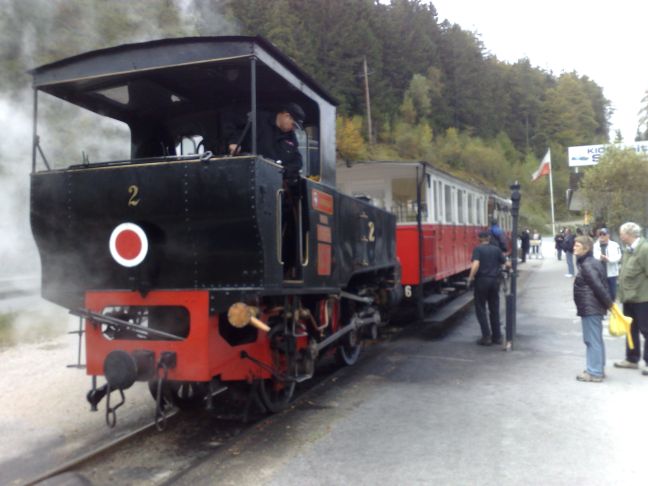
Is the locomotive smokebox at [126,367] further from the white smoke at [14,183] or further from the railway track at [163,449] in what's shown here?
the white smoke at [14,183]

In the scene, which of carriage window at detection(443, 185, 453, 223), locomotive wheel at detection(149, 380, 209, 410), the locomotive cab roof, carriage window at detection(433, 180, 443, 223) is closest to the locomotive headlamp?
the locomotive cab roof

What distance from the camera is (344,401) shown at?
581 centimetres

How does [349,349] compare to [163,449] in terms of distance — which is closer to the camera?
[163,449]

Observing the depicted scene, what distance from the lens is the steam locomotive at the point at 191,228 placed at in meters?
4.14

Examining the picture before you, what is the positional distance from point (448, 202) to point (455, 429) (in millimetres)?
7674

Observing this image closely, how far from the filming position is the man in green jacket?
664 cm

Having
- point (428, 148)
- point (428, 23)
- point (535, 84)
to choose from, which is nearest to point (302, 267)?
point (428, 148)

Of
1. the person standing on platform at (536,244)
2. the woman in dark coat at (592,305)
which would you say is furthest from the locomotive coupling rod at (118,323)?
the person standing on platform at (536,244)

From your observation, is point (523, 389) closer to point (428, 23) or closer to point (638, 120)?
point (428, 23)

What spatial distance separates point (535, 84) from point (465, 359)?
91.9 m

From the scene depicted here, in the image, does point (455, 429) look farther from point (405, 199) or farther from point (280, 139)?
point (405, 199)

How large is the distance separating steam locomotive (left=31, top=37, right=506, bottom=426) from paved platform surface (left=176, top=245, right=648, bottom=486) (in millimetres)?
600

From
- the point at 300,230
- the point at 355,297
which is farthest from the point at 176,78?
the point at 355,297

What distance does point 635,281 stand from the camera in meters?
6.68
